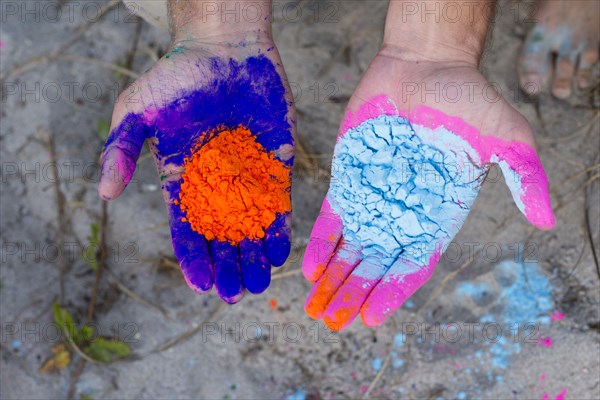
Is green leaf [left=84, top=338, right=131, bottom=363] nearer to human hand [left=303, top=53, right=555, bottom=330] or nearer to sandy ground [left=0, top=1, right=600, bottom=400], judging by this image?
sandy ground [left=0, top=1, right=600, bottom=400]

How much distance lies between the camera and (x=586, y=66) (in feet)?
8.48

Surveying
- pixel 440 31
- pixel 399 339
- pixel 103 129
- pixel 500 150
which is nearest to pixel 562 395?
pixel 399 339

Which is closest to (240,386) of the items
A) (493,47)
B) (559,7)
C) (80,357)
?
(80,357)

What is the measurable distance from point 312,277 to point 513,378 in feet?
3.00

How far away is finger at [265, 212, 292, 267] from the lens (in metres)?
1.97

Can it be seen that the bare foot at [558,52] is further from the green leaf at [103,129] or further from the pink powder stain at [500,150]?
the green leaf at [103,129]

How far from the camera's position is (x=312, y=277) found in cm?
196

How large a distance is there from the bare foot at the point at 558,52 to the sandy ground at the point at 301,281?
6 centimetres

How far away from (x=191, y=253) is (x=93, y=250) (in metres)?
0.77

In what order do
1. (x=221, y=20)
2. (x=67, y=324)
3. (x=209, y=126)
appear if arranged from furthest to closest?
(x=67, y=324) < (x=221, y=20) < (x=209, y=126)

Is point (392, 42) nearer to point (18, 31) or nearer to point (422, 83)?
point (422, 83)

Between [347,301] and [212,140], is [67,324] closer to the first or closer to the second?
[212,140]

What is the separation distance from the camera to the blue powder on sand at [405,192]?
6.31 feet

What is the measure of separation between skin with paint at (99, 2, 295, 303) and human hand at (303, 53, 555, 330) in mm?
175
